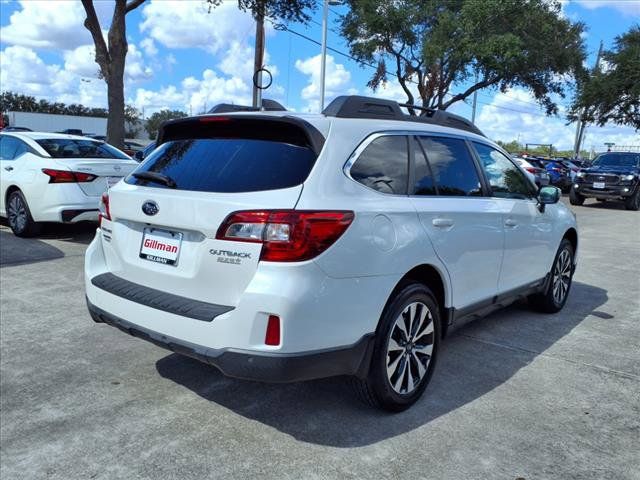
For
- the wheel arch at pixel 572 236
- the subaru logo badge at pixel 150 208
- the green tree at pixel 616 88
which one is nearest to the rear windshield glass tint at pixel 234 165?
the subaru logo badge at pixel 150 208

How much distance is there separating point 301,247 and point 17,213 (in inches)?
284

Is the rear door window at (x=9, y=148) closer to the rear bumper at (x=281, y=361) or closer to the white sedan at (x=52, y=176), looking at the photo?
the white sedan at (x=52, y=176)

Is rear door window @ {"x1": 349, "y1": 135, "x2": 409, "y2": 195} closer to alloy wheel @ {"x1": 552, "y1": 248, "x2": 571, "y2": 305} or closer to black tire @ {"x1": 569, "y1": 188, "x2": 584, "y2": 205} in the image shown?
alloy wheel @ {"x1": 552, "y1": 248, "x2": 571, "y2": 305}

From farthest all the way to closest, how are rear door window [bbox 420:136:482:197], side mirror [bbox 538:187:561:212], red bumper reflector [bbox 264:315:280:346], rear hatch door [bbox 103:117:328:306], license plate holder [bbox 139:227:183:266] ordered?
side mirror [bbox 538:187:561:212] → rear door window [bbox 420:136:482:197] → license plate holder [bbox 139:227:183:266] → rear hatch door [bbox 103:117:328:306] → red bumper reflector [bbox 264:315:280:346]

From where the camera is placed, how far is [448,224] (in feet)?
11.8

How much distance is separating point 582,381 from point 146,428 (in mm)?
2900

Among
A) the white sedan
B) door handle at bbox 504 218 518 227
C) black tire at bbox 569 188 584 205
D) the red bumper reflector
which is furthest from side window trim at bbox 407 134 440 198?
black tire at bbox 569 188 584 205

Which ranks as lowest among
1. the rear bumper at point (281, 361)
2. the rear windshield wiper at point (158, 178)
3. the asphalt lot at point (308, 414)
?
the asphalt lot at point (308, 414)

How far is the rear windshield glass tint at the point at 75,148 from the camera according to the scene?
325 inches

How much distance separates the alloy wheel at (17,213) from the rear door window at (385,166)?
6.67 metres

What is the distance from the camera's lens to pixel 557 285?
5543mm

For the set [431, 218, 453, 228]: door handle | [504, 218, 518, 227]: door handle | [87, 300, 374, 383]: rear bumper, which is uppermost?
[431, 218, 453, 228]: door handle

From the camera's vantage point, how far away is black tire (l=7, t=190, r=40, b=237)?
818 cm

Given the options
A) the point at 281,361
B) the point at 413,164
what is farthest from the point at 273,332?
the point at 413,164
